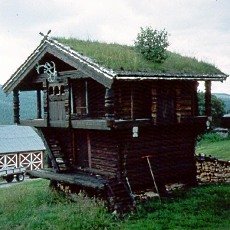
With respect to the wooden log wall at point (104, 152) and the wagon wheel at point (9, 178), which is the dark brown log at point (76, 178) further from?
the wagon wheel at point (9, 178)

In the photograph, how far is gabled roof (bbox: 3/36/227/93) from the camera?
1404 centimetres

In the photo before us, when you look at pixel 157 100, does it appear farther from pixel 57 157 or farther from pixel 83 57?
pixel 57 157

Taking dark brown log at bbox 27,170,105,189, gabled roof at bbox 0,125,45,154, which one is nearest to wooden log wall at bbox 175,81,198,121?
dark brown log at bbox 27,170,105,189

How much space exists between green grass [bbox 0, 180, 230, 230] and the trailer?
15.2 metres

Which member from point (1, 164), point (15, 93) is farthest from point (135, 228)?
point (1, 164)

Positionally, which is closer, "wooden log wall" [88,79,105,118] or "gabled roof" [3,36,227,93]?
"gabled roof" [3,36,227,93]

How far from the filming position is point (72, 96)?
1766cm

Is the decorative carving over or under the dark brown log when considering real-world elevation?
over

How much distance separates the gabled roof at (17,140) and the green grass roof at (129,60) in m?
A: 24.6

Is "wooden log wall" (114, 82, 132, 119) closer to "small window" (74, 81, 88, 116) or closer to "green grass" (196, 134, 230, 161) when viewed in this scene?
"small window" (74, 81, 88, 116)

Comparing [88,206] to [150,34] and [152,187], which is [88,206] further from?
[150,34]

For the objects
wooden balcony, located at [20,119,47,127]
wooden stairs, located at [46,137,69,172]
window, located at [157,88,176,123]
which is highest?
window, located at [157,88,176,123]

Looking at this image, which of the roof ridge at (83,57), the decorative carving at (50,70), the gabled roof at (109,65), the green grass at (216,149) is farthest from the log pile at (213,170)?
the roof ridge at (83,57)

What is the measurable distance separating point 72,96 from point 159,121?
13.5ft
